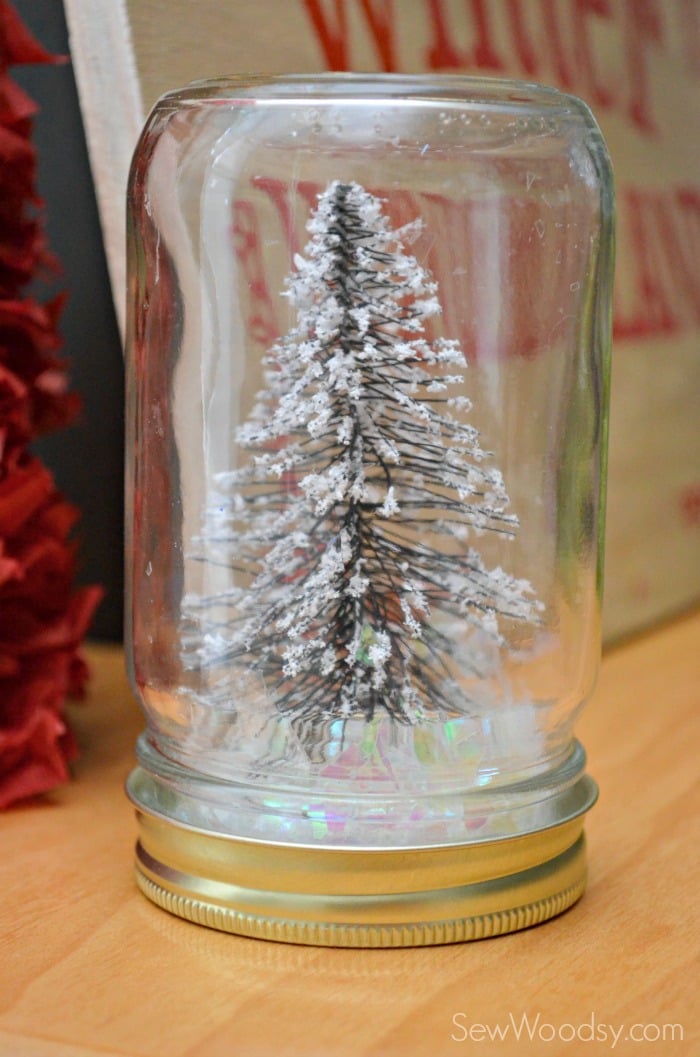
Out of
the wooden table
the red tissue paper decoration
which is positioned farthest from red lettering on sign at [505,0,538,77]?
the wooden table

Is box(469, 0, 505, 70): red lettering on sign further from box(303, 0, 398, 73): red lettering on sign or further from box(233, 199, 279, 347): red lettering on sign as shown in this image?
box(233, 199, 279, 347): red lettering on sign

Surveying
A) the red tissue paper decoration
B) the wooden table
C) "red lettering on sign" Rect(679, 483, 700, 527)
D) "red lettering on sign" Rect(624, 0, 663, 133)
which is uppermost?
"red lettering on sign" Rect(624, 0, 663, 133)

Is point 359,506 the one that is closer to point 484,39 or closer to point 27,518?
point 27,518

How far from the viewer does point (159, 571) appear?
0.42 meters

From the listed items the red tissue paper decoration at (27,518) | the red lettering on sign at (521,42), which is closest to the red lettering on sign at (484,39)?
the red lettering on sign at (521,42)

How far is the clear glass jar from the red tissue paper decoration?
0.08 m

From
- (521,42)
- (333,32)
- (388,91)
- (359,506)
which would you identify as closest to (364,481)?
(359,506)

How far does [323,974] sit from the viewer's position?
35 cm

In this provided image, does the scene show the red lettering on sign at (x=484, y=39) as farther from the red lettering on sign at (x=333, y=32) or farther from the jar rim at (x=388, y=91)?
the jar rim at (x=388, y=91)

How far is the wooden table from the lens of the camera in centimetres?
31

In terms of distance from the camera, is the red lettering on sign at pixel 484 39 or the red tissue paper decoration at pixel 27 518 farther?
the red lettering on sign at pixel 484 39

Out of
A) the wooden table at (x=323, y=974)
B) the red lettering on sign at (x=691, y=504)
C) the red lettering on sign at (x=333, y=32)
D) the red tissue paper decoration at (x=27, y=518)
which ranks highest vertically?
the red lettering on sign at (x=333, y=32)

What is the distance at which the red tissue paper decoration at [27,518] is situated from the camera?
0.48 meters

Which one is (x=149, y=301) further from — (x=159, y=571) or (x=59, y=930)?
(x=59, y=930)
